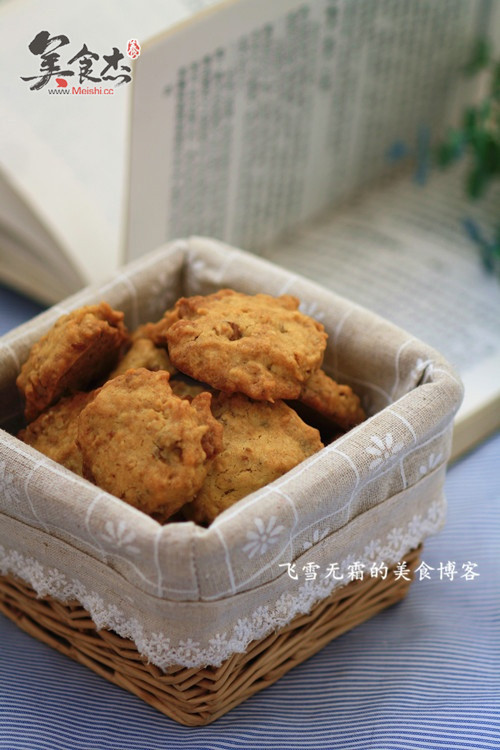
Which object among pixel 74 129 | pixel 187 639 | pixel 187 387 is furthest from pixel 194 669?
pixel 74 129

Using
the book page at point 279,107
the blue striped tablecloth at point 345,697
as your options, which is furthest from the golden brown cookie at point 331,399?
the book page at point 279,107

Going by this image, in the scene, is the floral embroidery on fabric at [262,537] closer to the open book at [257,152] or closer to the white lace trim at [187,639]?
the white lace trim at [187,639]

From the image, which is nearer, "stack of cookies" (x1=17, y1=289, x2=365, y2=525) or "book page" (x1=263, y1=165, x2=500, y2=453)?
"stack of cookies" (x1=17, y1=289, x2=365, y2=525)

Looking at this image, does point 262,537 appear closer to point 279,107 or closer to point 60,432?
point 60,432

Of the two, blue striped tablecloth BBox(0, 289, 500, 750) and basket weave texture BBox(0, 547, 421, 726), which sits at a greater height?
basket weave texture BBox(0, 547, 421, 726)

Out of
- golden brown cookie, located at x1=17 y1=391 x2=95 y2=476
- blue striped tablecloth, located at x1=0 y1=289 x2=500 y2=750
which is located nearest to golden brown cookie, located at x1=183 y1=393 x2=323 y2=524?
golden brown cookie, located at x1=17 y1=391 x2=95 y2=476

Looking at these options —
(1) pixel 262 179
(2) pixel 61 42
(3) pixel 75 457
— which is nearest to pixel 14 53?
(2) pixel 61 42

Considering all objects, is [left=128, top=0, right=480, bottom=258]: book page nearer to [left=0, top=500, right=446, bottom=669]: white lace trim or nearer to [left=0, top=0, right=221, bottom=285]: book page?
[left=0, top=0, right=221, bottom=285]: book page

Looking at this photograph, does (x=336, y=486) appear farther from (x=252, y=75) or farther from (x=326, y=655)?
(x=252, y=75)
